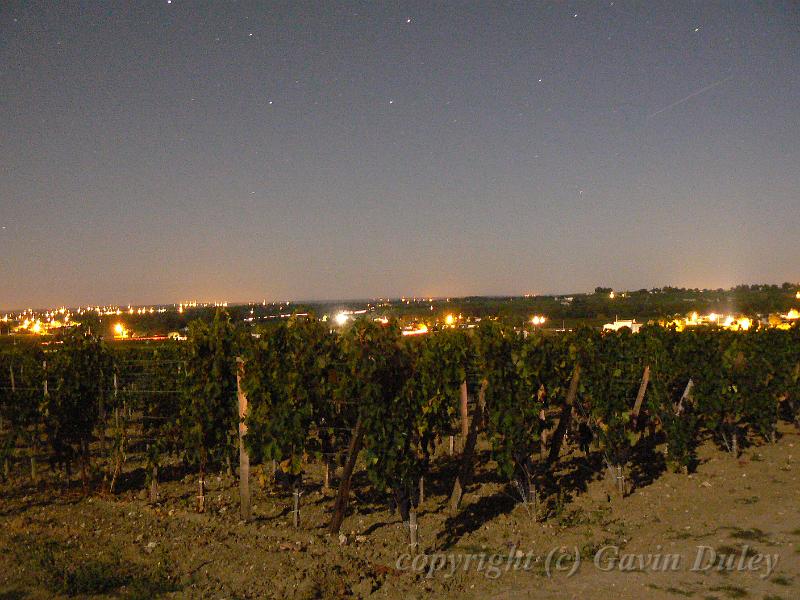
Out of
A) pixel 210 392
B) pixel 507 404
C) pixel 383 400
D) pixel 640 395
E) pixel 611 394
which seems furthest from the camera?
pixel 640 395

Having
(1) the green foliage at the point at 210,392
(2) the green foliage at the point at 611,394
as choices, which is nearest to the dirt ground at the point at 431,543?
(2) the green foliage at the point at 611,394

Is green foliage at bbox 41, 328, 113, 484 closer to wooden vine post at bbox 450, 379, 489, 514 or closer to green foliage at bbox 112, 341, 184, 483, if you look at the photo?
green foliage at bbox 112, 341, 184, 483

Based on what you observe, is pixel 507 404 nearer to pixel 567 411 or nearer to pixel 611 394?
pixel 567 411

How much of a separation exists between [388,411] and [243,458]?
199cm

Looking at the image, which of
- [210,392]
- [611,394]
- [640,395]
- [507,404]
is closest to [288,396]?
[210,392]

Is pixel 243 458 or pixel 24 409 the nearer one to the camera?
pixel 243 458

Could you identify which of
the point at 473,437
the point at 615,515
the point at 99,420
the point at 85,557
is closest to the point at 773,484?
the point at 615,515

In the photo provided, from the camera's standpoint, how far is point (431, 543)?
20.9 ft

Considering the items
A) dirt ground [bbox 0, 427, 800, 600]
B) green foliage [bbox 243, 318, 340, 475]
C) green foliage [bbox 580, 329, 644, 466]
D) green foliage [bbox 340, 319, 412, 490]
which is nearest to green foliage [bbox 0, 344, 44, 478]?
dirt ground [bbox 0, 427, 800, 600]

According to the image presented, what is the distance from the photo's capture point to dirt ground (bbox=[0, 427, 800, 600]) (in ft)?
17.0

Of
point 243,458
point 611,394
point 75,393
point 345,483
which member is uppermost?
point 75,393

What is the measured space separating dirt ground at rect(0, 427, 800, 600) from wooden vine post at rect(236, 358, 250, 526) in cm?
23

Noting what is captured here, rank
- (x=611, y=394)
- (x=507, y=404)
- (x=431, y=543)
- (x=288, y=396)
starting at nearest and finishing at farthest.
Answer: (x=431, y=543), (x=288, y=396), (x=507, y=404), (x=611, y=394)

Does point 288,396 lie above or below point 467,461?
above
